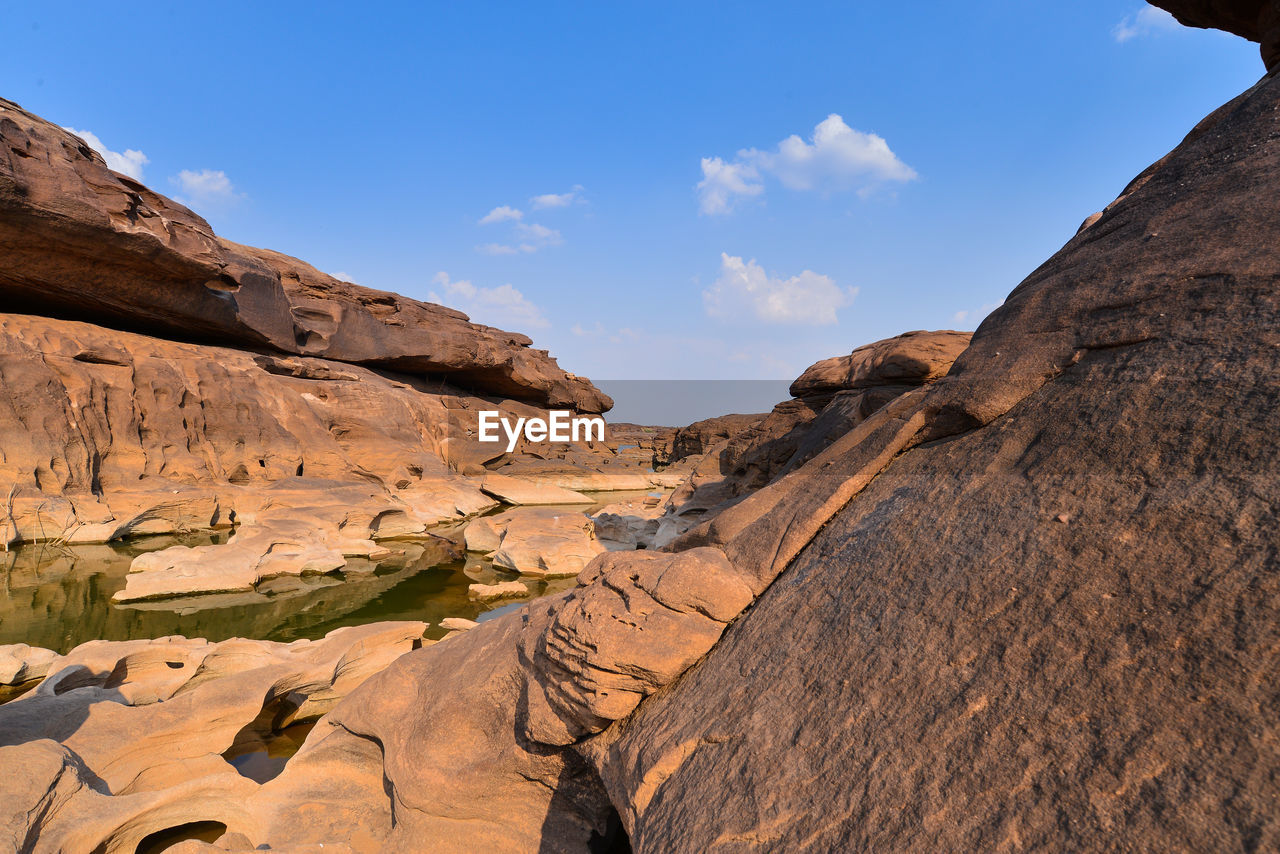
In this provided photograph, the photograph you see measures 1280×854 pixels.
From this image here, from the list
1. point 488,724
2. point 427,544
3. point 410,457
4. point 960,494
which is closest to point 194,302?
point 410,457

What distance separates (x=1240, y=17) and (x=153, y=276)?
2023 centimetres

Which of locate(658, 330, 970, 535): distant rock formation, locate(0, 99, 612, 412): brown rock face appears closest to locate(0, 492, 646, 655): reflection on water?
locate(658, 330, 970, 535): distant rock formation

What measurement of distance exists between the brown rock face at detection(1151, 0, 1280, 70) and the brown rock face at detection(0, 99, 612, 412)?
1763 cm

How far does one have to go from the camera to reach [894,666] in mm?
2305

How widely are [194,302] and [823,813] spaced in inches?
800

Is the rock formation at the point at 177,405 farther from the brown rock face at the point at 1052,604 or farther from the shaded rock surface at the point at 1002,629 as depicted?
the brown rock face at the point at 1052,604

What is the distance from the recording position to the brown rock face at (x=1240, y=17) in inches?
161

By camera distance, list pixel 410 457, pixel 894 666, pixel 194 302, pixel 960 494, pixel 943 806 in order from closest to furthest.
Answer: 1. pixel 943 806
2. pixel 894 666
3. pixel 960 494
4. pixel 194 302
5. pixel 410 457

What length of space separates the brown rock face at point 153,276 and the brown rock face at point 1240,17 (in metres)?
17.6

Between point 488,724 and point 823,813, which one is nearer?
point 823,813

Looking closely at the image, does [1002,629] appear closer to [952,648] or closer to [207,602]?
[952,648]

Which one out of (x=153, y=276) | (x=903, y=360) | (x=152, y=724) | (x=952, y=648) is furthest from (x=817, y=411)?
(x=153, y=276)

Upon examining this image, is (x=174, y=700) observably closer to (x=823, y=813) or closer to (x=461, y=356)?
(x=823, y=813)

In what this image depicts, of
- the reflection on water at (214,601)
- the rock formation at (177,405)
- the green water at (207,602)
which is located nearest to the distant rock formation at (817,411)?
the reflection on water at (214,601)
